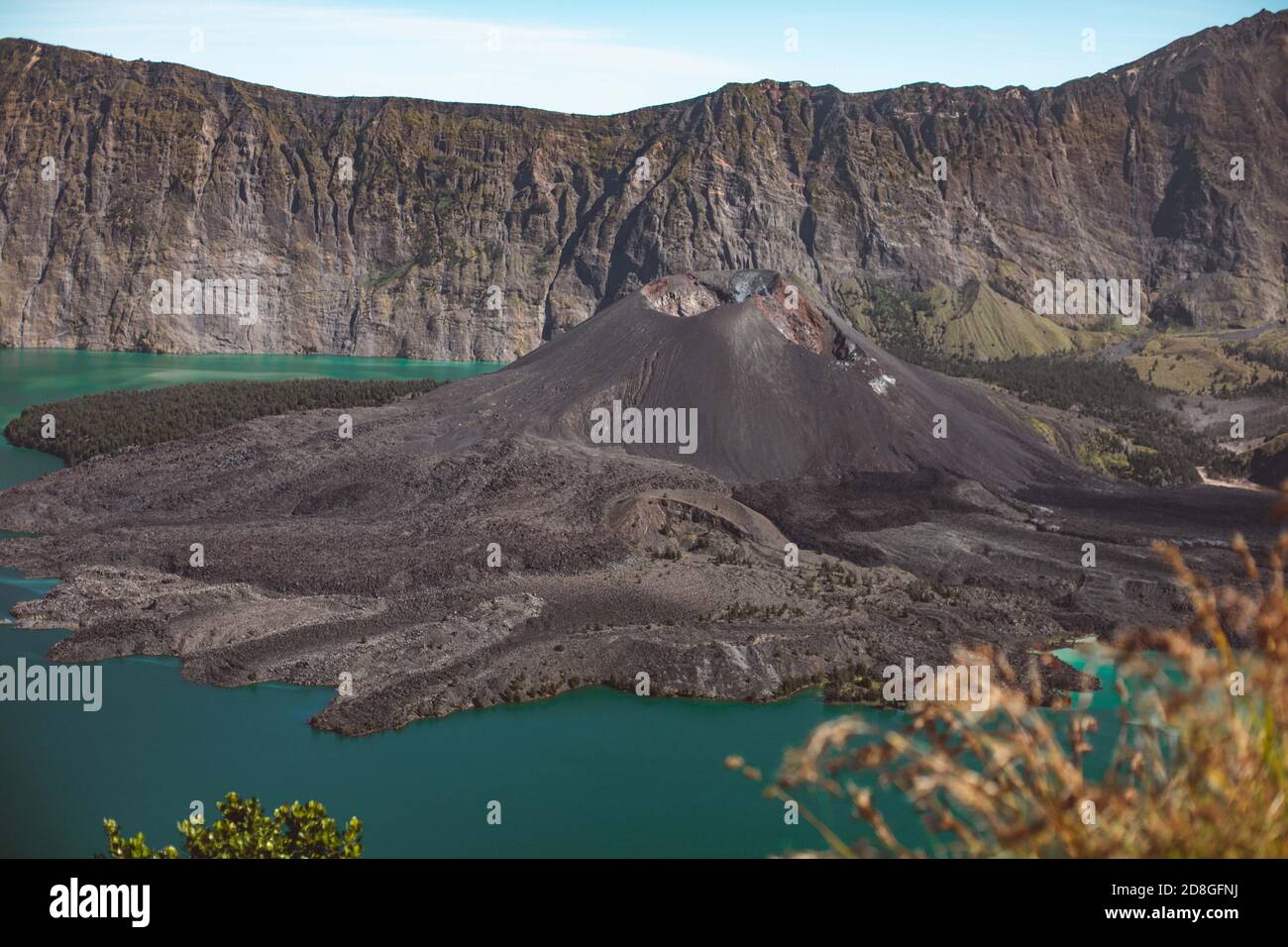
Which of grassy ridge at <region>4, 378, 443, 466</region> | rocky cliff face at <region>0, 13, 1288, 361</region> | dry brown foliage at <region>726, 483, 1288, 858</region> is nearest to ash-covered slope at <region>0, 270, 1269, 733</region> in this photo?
Answer: grassy ridge at <region>4, 378, 443, 466</region>

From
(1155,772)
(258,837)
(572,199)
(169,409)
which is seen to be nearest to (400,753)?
(258,837)

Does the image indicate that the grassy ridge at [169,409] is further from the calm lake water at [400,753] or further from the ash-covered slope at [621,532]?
the calm lake water at [400,753]

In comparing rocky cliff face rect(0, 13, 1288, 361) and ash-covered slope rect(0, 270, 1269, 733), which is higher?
rocky cliff face rect(0, 13, 1288, 361)

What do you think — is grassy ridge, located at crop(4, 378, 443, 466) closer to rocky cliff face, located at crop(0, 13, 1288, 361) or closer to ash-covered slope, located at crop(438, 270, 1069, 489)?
ash-covered slope, located at crop(438, 270, 1069, 489)

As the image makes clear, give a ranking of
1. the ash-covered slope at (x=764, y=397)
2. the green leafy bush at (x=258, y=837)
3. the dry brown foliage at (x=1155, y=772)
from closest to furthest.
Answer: the dry brown foliage at (x=1155, y=772) < the green leafy bush at (x=258, y=837) < the ash-covered slope at (x=764, y=397)

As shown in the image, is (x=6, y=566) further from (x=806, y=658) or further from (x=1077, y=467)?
(x=1077, y=467)

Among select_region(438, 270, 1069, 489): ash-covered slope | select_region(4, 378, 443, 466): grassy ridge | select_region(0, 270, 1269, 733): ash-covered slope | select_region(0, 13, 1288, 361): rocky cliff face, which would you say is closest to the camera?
select_region(0, 270, 1269, 733): ash-covered slope

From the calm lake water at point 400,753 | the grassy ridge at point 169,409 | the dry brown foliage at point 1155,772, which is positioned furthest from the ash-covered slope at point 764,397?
the dry brown foliage at point 1155,772
